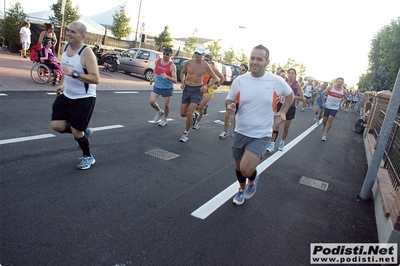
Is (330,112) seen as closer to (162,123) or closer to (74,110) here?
(162,123)

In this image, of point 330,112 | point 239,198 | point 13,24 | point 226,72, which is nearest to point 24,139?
point 239,198

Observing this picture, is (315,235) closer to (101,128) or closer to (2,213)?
(2,213)

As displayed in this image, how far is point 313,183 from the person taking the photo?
5.80 m

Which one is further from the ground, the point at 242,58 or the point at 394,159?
the point at 242,58

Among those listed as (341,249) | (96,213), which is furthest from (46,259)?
(341,249)

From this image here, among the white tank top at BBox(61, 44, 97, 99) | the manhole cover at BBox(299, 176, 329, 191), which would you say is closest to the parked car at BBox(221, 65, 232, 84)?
the manhole cover at BBox(299, 176, 329, 191)

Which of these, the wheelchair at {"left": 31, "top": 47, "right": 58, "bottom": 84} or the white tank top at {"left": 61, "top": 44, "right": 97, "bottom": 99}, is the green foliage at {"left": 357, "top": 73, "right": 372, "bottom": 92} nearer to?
the wheelchair at {"left": 31, "top": 47, "right": 58, "bottom": 84}

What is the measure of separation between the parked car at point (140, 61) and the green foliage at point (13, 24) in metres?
7.13

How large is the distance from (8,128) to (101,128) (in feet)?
5.85

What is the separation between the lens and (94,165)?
4.86m

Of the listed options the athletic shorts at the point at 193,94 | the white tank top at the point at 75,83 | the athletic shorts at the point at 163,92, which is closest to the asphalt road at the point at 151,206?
the athletic shorts at the point at 193,94

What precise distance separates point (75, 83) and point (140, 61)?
15691mm

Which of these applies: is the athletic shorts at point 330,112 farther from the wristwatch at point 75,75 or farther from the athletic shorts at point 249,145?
the wristwatch at point 75,75

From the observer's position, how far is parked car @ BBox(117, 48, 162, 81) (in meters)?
19.3
